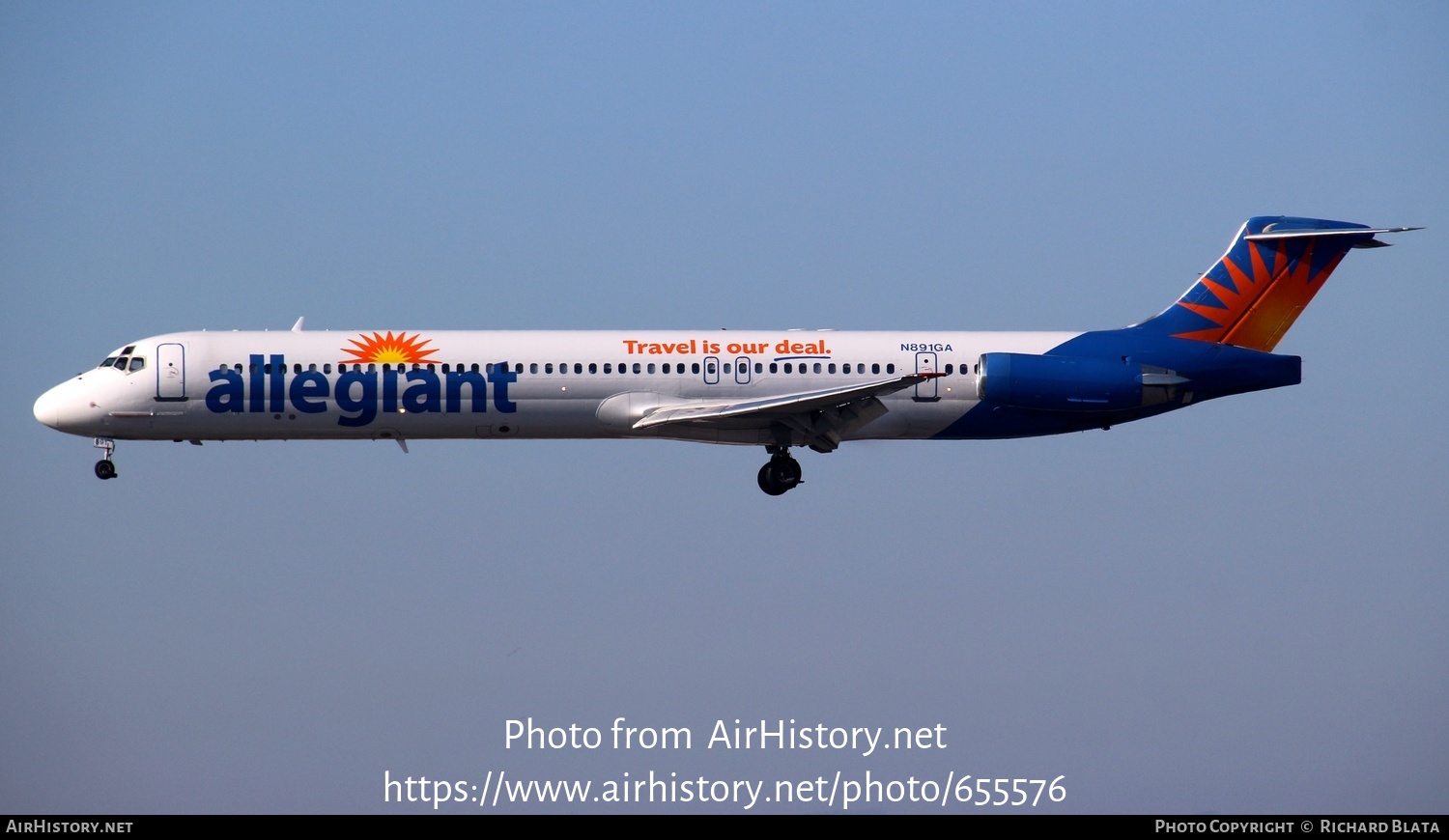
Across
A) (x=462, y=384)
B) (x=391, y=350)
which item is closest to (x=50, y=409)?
(x=391, y=350)

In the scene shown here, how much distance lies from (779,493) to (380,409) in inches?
372

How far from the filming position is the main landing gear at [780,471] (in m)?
40.2

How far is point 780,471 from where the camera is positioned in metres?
40.2

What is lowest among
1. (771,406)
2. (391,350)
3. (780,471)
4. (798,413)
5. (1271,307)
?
(780,471)

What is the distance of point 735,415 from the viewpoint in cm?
3847

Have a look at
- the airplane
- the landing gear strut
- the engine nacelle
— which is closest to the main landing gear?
the airplane

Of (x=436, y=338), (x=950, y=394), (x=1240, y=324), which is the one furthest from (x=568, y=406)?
(x=1240, y=324)

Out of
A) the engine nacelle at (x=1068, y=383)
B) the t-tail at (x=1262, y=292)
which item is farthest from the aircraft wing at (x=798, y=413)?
the t-tail at (x=1262, y=292)

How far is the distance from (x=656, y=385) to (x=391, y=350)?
615cm

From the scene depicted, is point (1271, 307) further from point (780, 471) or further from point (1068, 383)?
point (780, 471)

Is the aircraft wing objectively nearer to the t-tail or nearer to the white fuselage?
the white fuselage

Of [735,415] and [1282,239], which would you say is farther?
[1282,239]

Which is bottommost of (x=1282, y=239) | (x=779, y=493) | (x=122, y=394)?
(x=779, y=493)

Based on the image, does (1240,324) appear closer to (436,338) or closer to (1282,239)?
(1282,239)
